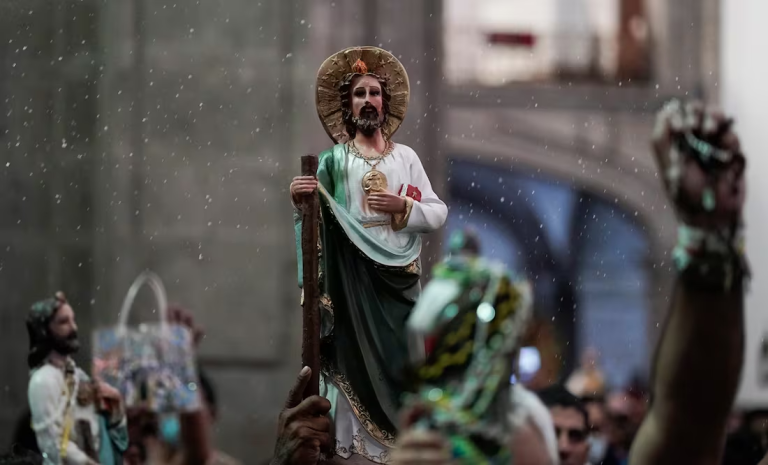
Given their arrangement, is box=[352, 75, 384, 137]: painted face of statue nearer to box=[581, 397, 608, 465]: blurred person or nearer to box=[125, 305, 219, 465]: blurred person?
box=[125, 305, 219, 465]: blurred person

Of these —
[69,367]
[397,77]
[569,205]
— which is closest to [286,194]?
[69,367]

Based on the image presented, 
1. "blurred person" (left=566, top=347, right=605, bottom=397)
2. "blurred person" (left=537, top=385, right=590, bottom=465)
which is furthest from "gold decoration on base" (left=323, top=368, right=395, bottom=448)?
"blurred person" (left=566, top=347, right=605, bottom=397)

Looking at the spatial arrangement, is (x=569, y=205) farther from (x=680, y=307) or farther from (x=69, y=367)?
(x=680, y=307)

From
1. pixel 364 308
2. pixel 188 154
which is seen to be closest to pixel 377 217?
pixel 364 308

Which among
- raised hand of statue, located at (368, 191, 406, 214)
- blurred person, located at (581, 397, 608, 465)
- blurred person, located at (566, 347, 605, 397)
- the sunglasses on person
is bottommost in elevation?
blurred person, located at (566, 347, 605, 397)

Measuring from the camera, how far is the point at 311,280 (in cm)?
504

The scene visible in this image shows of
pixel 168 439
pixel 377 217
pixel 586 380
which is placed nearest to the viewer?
pixel 377 217

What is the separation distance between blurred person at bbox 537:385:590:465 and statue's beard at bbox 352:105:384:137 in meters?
1.18

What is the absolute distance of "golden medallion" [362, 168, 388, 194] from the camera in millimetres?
5281

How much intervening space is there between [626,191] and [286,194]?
17.6ft

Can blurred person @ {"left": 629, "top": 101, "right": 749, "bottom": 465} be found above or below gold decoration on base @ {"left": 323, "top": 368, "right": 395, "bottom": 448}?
above

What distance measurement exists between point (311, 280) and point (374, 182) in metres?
0.45

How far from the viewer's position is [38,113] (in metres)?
9.41

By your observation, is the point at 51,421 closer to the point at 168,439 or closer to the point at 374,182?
the point at 168,439
